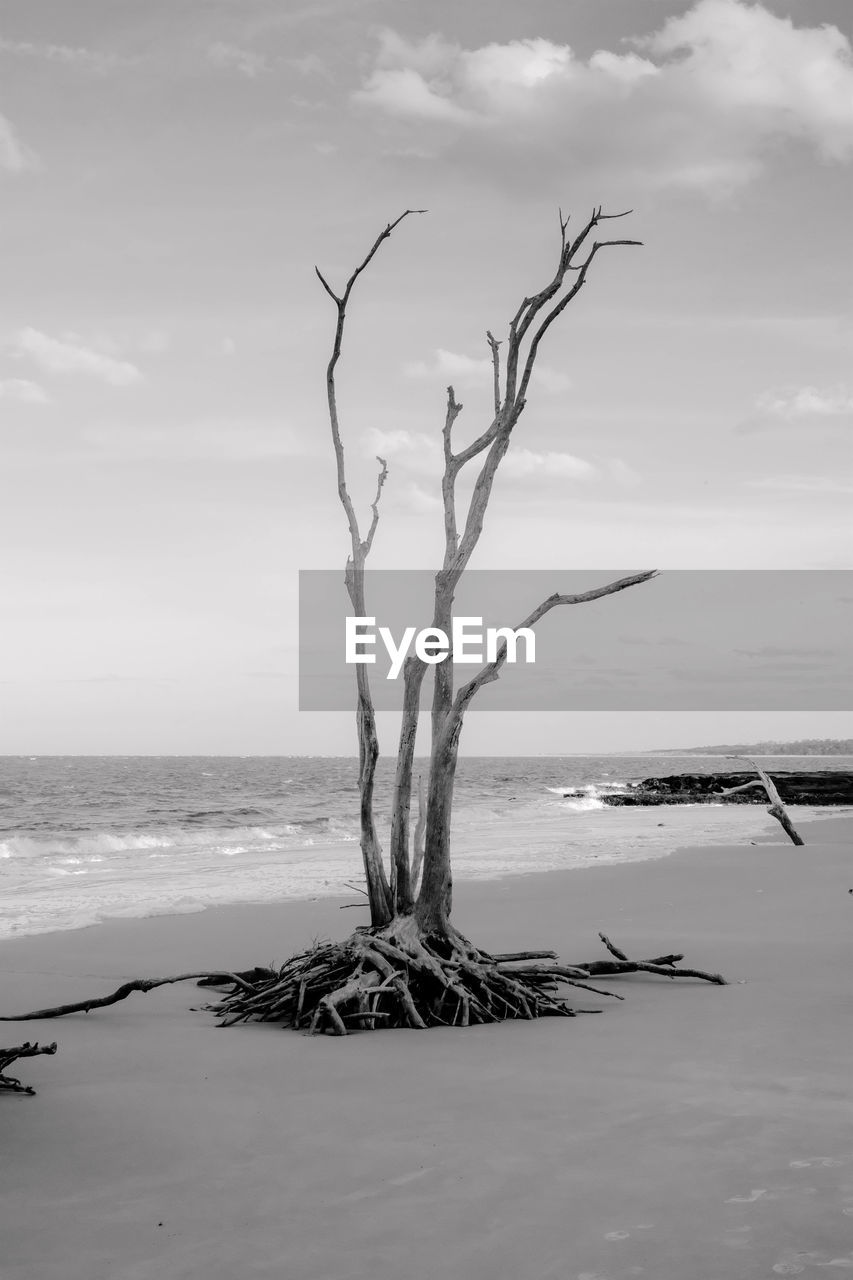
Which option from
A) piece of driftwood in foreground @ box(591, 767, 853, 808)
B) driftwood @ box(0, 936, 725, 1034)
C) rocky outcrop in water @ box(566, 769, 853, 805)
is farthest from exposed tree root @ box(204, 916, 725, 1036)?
rocky outcrop in water @ box(566, 769, 853, 805)

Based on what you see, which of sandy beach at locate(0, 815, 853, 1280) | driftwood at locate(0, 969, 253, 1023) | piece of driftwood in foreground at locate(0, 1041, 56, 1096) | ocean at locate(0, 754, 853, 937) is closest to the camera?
sandy beach at locate(0, 815, 853, 1280)

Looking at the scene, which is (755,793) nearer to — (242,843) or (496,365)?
(242,843)

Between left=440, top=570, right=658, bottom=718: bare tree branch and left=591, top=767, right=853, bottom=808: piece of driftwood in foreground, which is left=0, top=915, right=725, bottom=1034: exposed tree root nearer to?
left=440, top=570, right=658, bottom=718: bare tree branch

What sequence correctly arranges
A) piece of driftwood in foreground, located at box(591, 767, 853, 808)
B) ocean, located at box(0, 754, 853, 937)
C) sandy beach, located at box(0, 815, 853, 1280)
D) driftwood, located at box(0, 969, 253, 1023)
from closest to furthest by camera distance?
sandy beach, located at box(0, 815, 853, 1280) < driftwood, located at box(0, 969, 253, 1023) < ocean, located at box(0, 754, 853, 937) < piece of driftwood in foreground, located at box(591, 767, 853, 808)

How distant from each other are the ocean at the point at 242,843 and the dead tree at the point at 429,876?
2.73 m

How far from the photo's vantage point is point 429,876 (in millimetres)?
8367

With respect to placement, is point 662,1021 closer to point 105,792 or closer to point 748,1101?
point 748,1101

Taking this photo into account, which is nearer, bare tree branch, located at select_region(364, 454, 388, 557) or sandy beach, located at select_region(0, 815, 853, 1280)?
sandy beach, located at select_region(0, 815, 853, 1280)

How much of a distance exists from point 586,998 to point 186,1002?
3.03 metres

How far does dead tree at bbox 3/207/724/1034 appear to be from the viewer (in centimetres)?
763

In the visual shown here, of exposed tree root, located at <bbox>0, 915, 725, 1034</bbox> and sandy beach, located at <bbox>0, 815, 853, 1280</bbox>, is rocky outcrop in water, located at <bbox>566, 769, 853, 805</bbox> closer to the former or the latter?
exposed tree root, located at <bbox>0, 915, 725, 1034</bbox>

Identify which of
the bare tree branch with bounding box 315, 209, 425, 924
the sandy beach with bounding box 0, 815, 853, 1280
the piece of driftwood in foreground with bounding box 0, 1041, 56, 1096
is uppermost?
the bare tree branch with bounding box 315, 209, 425, 924

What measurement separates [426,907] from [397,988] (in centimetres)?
89

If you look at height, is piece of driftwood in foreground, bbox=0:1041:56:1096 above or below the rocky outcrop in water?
above
